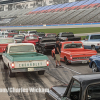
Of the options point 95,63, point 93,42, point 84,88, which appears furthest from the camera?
point 93,42

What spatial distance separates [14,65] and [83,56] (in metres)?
5.75

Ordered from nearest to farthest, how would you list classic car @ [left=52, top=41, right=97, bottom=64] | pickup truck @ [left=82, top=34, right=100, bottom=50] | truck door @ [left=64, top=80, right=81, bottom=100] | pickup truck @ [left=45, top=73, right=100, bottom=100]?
pickup truck @ [left=45, top=73, right=100, bottom=100] < truck door @ [left=64, top=80, right=81, bottom=100] < classic car @ [left=52, top=41, right=97, bottom=64] < pickup truck @ [left=82, top=34, right=100, bottom=50]

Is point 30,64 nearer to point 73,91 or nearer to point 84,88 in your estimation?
point 73,91

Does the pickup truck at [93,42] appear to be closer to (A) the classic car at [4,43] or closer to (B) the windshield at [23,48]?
(A) the classic car at [4,43]

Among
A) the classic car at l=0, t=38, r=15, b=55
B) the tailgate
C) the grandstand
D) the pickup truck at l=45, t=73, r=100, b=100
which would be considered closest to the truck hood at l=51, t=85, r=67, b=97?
the pickup truck at l=45, t=73, r=100, b=100

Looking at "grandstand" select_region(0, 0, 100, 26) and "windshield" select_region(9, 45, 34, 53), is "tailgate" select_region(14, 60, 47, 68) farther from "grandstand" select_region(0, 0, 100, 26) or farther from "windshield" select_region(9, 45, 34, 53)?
"grandstand" select_region(0, 0, 100, 26)

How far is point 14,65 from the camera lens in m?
11.2

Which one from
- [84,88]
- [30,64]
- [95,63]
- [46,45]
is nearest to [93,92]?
[84,88]

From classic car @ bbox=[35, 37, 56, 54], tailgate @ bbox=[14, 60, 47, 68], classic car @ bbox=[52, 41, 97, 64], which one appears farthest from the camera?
classic car @ bbox=[35, 37, 56, 54]

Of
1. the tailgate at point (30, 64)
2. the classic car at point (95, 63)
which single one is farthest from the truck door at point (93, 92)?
the classic car at point (95, 63)

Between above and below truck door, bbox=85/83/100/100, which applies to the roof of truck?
above

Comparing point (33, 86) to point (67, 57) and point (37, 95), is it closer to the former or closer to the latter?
point (37, 95)

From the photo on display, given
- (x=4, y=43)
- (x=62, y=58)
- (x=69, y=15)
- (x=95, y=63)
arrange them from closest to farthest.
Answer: (x=95, y=63) < (x=62, y=58) < (x=4, y=43) < (x=69, y=15)

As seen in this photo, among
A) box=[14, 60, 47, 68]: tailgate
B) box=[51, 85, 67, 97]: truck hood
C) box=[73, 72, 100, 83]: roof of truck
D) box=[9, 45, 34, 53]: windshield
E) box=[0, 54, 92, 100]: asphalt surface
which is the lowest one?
box=[0, 54, 92, 100]: asphalt surface
